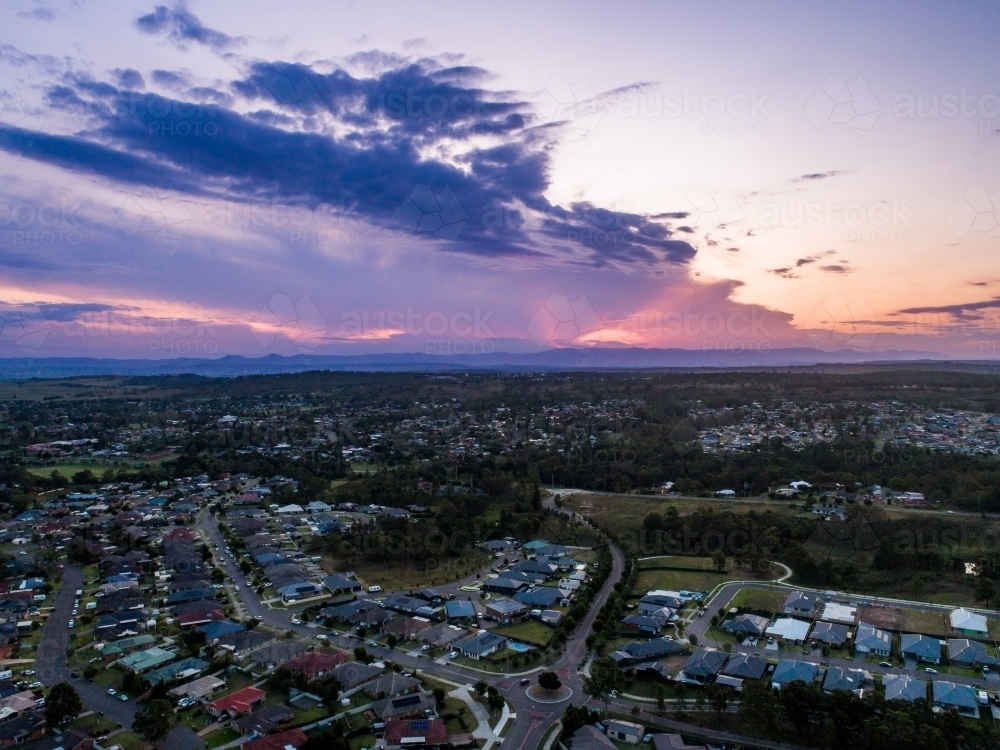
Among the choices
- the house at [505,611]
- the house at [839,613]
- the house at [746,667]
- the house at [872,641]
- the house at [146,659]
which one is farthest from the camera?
the house at [505,611]

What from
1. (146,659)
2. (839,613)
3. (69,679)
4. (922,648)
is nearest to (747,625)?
(839,613)

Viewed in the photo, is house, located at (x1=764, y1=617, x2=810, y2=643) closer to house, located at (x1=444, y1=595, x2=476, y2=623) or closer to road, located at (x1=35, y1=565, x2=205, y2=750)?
house, located at (x1=444, y1=595, x2=476, y2=623)

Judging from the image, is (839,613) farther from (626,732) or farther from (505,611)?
(505,611)

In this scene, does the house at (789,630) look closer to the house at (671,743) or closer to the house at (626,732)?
the house at (671,743)

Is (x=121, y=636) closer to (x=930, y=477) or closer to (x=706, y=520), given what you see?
(x=706, y=520)

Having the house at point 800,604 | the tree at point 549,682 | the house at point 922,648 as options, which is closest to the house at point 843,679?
the house at point 922,648

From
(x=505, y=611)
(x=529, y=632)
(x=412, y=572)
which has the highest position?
(x=505, y=611)

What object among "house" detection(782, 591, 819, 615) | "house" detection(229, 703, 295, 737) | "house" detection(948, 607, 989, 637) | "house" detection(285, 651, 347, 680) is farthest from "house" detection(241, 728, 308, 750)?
"house" detection(948, 607, 989, 637)
